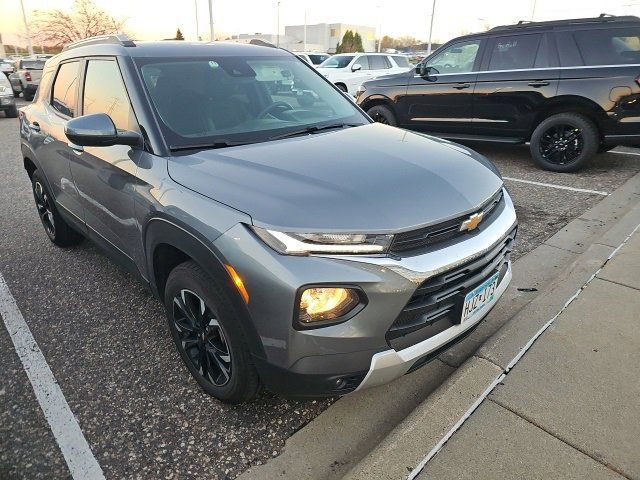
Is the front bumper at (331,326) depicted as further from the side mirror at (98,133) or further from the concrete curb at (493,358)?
the side mirror at (98,133)

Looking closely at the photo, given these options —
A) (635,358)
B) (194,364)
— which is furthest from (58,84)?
(635,358)

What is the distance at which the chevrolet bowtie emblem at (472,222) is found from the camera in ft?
6.53

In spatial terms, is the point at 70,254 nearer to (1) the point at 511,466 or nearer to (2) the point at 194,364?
(2) the point at 194,364

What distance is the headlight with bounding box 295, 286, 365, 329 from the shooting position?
1.70 meters

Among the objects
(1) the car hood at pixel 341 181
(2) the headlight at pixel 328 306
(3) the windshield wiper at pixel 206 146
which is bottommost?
(2) the headlight at pixel 328 306

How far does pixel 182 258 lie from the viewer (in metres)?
2.30

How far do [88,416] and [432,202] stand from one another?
1.96 m

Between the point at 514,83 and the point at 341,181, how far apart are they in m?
5.62

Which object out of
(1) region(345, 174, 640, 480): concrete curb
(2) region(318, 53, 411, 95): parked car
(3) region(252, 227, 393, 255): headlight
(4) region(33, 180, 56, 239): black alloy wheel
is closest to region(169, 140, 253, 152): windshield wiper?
(3) region(252, 227, 393, 255): headlight

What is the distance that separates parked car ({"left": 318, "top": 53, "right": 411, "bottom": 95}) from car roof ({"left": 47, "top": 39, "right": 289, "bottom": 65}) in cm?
1107

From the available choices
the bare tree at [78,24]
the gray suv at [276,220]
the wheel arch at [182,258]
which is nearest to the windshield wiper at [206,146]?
the gray suv at [276,220]

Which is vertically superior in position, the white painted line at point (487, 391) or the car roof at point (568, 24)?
the car roof at point (568, 24)

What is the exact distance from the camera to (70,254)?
13.8 ft

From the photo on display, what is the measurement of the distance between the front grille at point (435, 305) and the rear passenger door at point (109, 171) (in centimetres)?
155
